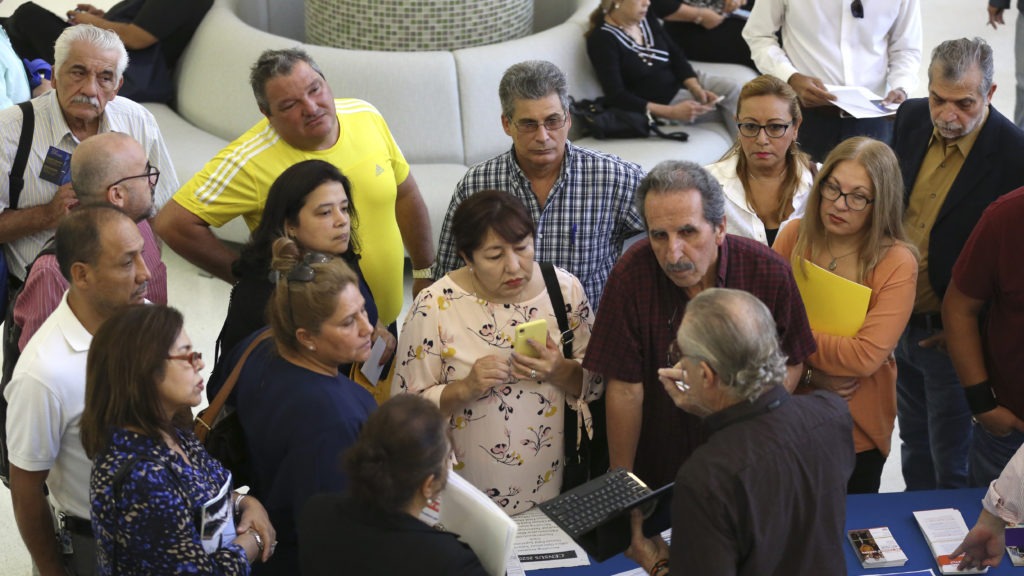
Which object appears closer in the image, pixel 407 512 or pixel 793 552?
pixel 407 512

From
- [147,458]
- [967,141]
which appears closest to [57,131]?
[147,458]

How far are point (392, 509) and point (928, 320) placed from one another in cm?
223

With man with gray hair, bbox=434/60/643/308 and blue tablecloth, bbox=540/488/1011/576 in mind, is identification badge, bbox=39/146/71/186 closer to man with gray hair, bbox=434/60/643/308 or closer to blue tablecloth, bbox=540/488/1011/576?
man with gray hair, bbox=434/60/643/308

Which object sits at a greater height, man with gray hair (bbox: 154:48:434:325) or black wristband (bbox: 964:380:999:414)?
man with gray hair (bbox: 154:48:434:325)

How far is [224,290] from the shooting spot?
18.9ft

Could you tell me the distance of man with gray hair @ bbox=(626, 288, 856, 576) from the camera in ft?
7.28

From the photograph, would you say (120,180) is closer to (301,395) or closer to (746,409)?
(301,395)

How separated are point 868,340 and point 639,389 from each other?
2.38 ft

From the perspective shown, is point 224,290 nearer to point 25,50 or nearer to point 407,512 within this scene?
point 25,50

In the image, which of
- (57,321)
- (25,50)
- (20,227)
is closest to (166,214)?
(20,227)

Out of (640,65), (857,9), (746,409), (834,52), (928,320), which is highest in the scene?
(857,9)

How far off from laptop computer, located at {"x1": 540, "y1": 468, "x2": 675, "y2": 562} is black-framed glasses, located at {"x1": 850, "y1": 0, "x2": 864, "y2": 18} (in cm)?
309

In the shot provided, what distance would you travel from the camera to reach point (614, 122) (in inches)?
241

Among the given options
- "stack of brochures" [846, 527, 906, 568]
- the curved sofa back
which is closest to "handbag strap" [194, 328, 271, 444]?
"stack of brochures" [846, 527, 906, 568]
